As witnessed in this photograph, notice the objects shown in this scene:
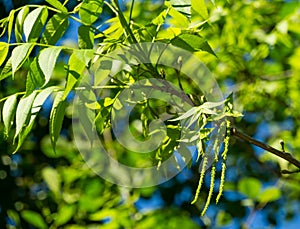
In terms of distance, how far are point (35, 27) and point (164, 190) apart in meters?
1.82

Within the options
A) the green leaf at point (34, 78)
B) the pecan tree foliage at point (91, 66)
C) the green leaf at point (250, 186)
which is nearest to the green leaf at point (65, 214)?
the green leaf at point (250, 186)

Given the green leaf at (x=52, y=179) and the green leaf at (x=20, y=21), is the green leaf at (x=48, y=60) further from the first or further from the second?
the green leaf at (x=52, y=179)

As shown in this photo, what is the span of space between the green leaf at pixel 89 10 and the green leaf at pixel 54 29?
0.04 meters

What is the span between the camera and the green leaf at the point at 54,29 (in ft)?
3.56

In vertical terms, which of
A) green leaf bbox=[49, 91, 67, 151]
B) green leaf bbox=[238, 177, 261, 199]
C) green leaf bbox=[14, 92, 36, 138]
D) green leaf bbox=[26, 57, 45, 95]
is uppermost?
green leaf bbox=[26, 57, 45, 95]

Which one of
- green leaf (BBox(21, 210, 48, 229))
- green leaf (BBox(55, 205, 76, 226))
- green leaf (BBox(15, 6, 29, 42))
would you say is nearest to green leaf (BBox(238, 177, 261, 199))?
green leaf (BBox(55, 205, 76, 226))

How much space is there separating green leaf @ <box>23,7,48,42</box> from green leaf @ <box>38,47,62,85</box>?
0.22 feet

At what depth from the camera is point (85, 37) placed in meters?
1.05

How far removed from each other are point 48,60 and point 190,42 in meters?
0.22

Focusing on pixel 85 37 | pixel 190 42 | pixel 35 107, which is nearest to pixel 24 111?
pixel 35 107

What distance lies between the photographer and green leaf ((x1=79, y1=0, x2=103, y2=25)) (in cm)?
106

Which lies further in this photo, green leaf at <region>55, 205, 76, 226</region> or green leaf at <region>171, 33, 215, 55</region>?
green leaf at <region>55, 205, 76, 226</region>

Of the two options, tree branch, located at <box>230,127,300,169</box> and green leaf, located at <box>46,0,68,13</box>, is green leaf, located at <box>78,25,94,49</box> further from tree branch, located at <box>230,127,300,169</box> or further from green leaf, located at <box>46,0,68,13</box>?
tree branch, located at <box>230,127,300,169</box>

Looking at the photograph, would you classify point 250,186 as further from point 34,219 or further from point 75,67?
point 75,67
